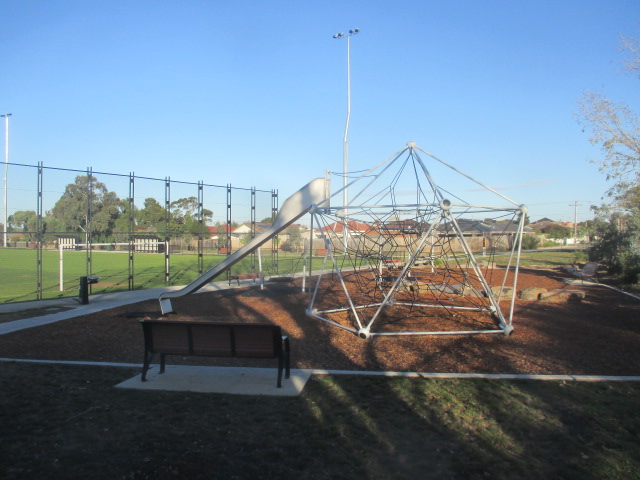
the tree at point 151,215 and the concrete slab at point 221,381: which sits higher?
the tree at point 151,215

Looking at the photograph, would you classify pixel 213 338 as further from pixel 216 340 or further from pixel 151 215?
pixel 151 215

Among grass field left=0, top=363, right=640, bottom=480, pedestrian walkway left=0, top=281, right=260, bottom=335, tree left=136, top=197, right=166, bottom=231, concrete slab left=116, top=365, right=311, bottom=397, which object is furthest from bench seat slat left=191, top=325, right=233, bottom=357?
tree left=136, top=197, right=166, bottom=231

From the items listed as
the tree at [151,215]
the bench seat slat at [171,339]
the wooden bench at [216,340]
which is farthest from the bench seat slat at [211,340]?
the tree at [151,215]

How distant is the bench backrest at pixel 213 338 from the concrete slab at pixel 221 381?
1.14ft

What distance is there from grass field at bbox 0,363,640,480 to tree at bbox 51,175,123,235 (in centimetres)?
1080

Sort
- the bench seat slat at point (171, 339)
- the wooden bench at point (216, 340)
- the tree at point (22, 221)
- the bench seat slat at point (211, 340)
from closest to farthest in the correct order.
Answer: the wooden bench at point (216, 340) < the bench seat slat at point (211, 340) < the bench seat slat at point (171, 339) < the tree at point (22, 221)

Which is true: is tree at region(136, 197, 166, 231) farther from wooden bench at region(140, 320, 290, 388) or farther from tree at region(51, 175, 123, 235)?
wooden bench at region(140, 320, 290, 388)

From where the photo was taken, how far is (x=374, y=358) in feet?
24.7

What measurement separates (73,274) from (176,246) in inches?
261

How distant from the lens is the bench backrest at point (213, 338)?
19.9ft

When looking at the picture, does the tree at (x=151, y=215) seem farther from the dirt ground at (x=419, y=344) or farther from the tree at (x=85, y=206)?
the dirt ground at (x=419, y=344)

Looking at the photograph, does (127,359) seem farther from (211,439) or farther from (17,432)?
(211,439)

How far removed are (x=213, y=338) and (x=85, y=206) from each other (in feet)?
45.2

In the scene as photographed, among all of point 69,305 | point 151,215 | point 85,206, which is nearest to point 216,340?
point 69,305
